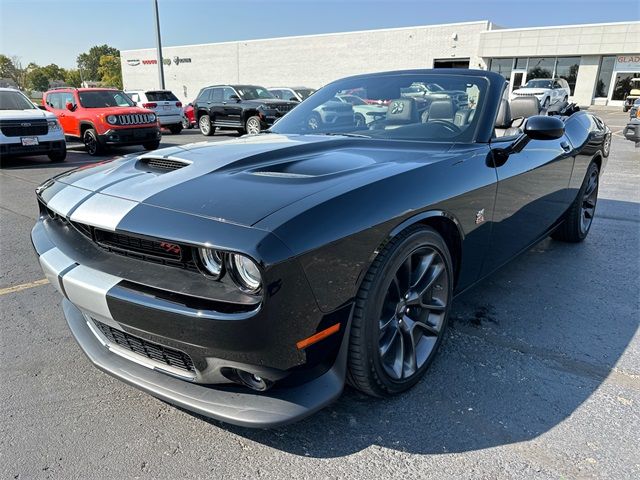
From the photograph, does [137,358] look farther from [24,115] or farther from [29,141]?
[24,115]

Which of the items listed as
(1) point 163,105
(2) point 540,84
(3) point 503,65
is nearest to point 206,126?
(1) point 163,105

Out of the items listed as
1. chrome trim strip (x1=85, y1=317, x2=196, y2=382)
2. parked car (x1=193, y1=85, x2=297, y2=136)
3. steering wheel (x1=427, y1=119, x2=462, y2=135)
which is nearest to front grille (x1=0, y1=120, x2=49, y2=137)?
parked car (x1=193, y1=85, x2=297, y2=136)

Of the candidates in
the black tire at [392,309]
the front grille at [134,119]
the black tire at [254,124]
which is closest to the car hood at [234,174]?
the black tire at [392,309]

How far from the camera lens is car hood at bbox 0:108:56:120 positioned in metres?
9.15

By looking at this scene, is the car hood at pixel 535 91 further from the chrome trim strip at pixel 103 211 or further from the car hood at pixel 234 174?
the chrome trim strip at pixel 103 211

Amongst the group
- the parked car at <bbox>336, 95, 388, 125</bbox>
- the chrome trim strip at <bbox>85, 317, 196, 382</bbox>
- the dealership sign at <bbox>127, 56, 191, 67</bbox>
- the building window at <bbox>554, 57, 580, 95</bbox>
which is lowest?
the chrome trim strip at <bbox>85, 317, 196, 382</bbox>

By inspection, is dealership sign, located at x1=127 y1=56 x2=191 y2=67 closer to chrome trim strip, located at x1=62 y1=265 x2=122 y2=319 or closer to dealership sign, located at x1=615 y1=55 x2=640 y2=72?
dealership sign, located at x1=615 y1=55 x2=640 y2=72

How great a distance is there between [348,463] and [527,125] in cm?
216

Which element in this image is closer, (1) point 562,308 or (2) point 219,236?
(2) point 219,236

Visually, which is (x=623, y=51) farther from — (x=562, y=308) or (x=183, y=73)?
(x=183, y=73)

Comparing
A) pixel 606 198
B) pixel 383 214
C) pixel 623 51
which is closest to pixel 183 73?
pixel 623 51

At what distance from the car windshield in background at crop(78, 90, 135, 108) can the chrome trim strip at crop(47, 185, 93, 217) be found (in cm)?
1077

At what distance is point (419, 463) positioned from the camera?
1871 millimetres

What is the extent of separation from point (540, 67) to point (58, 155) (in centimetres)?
3198
